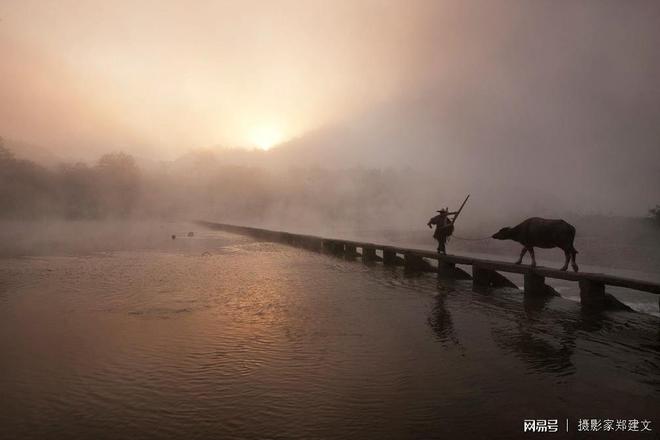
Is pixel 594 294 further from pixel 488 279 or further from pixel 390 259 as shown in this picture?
pixel 390 259

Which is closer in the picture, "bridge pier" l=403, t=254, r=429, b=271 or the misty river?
the misty river

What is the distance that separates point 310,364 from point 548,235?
32.7 ft

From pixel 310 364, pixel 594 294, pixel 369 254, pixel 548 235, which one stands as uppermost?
pixel 548 235

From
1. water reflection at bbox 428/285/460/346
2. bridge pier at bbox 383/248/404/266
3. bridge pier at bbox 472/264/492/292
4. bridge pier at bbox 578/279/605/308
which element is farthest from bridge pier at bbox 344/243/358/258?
bridge pier at bbox 578/279/605/308

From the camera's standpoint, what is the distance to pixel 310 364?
23.6 feet

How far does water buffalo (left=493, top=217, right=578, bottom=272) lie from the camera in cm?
1325

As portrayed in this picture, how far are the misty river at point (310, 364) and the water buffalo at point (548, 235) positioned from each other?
5.25 ft

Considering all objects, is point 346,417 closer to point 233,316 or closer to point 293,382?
point 293,382

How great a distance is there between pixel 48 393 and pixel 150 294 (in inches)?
314

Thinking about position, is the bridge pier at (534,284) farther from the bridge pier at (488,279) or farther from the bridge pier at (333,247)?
the bridge pier at (333,247)

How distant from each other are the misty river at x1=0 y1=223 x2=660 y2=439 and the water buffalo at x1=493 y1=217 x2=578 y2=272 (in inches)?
63.1

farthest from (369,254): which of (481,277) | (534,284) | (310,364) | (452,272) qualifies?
(310,364)

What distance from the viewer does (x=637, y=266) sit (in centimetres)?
3466

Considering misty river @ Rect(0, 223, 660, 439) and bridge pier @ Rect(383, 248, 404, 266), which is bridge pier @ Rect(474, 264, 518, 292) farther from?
bridge pier @ Rect(383, 248, 404, 266)
